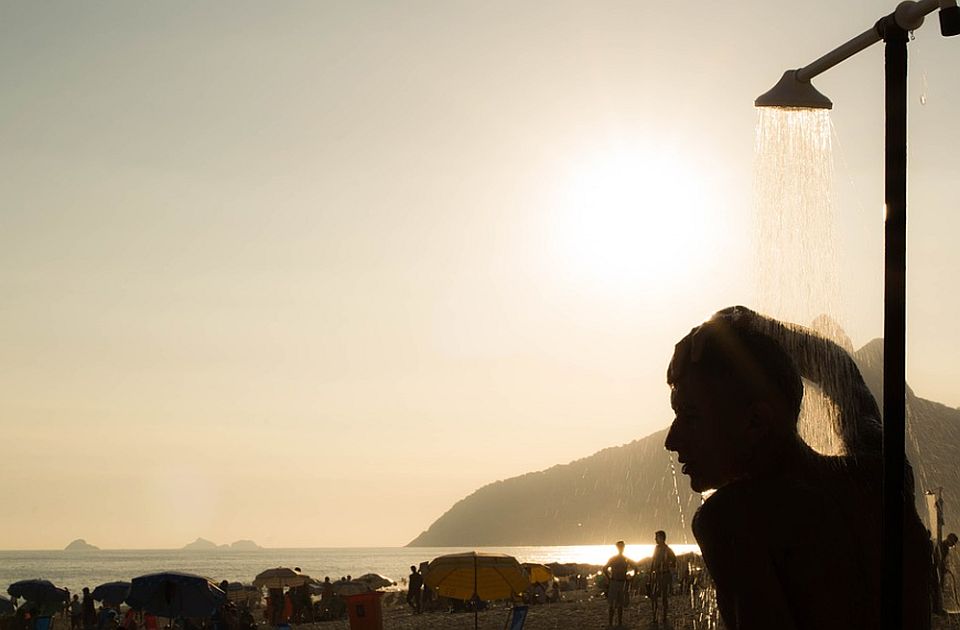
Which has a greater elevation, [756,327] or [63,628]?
[756,327]

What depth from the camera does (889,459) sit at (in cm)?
508

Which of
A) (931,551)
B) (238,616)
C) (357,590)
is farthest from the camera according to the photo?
(357,590)

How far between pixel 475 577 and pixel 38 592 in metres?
23.0

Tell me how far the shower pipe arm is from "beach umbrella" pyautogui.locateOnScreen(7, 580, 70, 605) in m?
43.1

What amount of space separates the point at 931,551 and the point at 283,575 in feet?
155

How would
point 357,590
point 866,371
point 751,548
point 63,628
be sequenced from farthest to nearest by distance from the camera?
point 63,628, point 357,590, point 866,371, point 751,548

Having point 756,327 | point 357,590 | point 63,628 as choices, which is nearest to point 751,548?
point 756,327

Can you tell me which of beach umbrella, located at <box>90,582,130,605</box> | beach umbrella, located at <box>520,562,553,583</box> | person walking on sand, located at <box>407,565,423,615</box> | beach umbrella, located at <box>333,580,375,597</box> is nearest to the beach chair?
person walking on sand, located at <box>407,565,423,615</box>

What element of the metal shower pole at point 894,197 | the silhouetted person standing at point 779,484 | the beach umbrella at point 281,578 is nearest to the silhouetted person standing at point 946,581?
the silhouetted person standing at point 779,484

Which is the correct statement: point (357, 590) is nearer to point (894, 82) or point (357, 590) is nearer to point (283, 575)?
point (283, 575)

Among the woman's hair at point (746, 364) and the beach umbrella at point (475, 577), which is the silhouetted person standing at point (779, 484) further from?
the beach umbrella at point (475, 577)

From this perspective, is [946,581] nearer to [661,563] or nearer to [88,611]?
[661,563]

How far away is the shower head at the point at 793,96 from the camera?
20.9ft

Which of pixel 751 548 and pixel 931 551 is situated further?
pixel 931 551
